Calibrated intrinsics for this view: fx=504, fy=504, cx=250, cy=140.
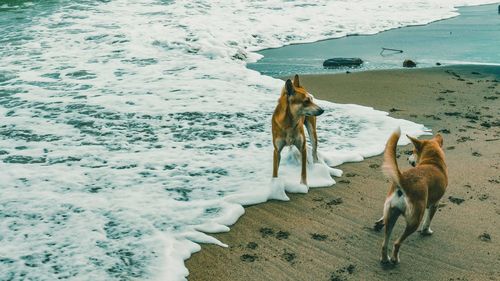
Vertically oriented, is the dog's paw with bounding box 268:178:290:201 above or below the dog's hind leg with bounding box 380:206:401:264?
below

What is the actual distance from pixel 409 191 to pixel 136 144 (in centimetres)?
459

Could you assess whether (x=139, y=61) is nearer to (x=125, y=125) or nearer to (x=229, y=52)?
(x=229, y=52)

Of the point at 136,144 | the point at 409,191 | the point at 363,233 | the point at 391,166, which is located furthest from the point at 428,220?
the point at 136,144

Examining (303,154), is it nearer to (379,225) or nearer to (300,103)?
(300,103)

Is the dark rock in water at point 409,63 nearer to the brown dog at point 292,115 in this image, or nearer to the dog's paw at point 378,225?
the brown dog at point 292,115

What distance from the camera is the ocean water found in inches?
192

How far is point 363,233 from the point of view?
16.6ft

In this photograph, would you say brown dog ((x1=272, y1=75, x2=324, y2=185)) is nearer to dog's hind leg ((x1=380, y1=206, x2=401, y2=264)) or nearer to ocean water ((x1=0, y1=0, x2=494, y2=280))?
ocean water ((x1=0, y1=0, x2=494, y2=280))

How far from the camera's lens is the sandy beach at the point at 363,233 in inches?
175

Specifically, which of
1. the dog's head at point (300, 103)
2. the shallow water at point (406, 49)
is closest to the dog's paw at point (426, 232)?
the dog's head at point (300, 103)

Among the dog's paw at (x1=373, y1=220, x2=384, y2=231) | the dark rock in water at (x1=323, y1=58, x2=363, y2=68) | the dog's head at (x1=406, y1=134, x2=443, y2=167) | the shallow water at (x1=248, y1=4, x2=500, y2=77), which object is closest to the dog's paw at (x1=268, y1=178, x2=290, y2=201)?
the dog's paw at (x1=373, y1=220, x2=384, y2=231)

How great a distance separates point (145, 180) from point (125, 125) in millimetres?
2349

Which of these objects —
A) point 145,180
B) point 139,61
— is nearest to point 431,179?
point 145,180

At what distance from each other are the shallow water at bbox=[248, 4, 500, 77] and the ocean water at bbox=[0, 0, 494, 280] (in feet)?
2.98
